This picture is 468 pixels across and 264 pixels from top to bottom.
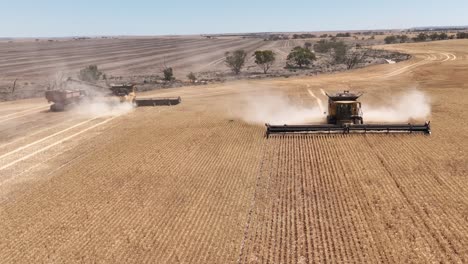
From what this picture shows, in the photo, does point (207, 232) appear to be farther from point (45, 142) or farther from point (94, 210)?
point (45, 142)

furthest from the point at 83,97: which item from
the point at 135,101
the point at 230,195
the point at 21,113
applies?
the point at 230,195

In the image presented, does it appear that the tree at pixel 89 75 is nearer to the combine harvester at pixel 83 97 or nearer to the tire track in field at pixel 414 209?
the combine harvester at pixel 83 97

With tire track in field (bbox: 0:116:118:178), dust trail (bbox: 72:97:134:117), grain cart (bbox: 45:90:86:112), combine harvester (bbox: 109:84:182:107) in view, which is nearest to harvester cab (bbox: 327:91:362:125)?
tire track in field (bbox: 0:116:118:178)

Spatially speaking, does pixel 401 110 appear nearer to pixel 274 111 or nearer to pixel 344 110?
pixel 344 110

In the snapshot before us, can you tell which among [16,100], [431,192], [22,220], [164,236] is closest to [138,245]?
[164,236]

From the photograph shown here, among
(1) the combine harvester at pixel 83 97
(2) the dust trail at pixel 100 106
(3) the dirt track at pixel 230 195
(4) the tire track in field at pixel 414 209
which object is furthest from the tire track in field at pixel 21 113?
(4) the tire track in field at pixel 414 209
